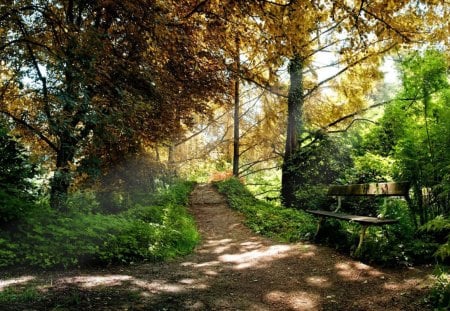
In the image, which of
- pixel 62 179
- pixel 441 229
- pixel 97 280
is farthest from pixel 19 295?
pixel 441 229

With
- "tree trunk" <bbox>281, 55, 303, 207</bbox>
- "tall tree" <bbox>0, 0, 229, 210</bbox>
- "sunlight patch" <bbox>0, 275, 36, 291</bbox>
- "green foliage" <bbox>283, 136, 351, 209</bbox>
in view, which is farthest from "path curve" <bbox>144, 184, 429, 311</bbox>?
"tree trunk" <bbox>281, 55, 303, 207</bbox>

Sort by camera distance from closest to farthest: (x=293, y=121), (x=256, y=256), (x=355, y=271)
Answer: (x=355, y=271) → (x=256, y=256) → (x=293, y=121)

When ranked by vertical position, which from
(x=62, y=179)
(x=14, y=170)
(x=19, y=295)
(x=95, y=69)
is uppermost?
(x=95, y=69)

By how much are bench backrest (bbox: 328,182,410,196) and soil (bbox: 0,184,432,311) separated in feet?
4.12

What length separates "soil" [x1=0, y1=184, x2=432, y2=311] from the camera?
378cm

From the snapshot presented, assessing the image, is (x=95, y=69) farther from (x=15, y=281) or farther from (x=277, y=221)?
(x=277, y=221)

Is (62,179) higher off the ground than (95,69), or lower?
lower

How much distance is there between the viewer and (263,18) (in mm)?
4992

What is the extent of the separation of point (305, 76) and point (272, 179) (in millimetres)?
6794

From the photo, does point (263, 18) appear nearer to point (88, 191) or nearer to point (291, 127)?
point (88, 191)

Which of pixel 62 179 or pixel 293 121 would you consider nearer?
pixel 62 179

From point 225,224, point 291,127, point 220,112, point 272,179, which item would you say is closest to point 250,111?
point 220,112

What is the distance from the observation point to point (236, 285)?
4793 millimetres

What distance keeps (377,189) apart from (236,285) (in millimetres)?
3146
